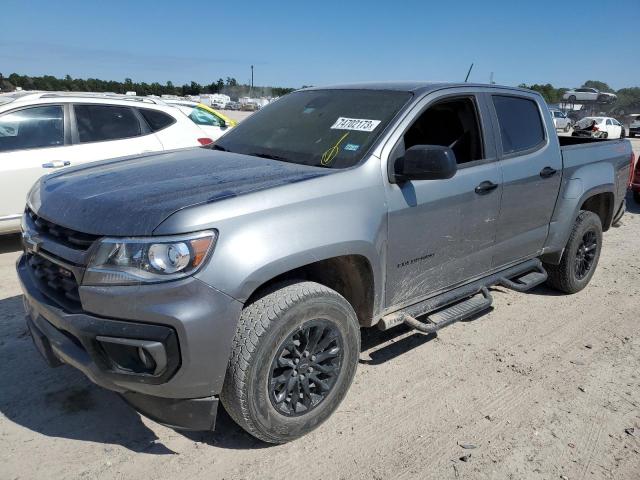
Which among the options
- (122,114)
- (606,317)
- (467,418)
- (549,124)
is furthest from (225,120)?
(467,418)

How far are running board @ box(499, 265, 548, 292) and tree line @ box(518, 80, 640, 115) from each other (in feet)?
67.9

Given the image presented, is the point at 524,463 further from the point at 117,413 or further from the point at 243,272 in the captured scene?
the point at 117,413

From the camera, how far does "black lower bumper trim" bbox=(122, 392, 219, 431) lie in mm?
2375

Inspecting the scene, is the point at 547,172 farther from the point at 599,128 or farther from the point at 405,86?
the point at 599,128

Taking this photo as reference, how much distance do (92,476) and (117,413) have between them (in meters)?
0.51

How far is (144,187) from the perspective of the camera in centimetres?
264

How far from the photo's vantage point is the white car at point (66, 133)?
18.0 feet

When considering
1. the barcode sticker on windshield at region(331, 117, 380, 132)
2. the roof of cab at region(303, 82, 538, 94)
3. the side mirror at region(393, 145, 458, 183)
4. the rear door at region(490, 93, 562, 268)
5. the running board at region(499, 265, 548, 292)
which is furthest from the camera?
the running board at region(499, 265, 548, 292)

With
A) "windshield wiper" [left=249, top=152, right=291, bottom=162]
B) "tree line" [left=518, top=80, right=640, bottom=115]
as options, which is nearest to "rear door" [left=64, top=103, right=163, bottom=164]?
"windshield wiper" [left=249, top=152, right=291, bottom=162]

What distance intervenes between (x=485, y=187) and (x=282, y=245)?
1.74m

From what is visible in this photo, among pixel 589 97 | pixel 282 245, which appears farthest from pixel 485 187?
pixel 589 97

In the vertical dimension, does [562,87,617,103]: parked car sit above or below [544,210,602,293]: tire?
below

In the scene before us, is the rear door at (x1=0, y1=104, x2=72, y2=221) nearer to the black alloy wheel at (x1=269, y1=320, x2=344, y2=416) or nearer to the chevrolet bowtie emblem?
the chevrolet bowtie emblem

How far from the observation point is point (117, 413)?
2.98 meters
